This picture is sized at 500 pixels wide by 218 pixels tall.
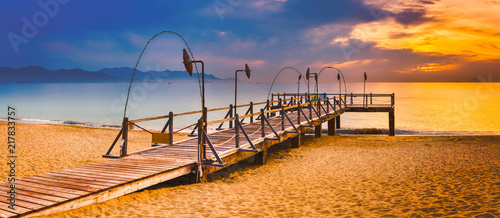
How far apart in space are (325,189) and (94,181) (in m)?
5.39

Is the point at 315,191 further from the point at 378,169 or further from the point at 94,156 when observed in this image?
the point at 94,156

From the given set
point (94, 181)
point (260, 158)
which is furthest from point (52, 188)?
point (260, 158)

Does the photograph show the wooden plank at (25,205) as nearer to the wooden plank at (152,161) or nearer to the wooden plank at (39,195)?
the wooden plank at (39,195)

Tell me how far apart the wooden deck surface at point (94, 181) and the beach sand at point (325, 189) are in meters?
0.21

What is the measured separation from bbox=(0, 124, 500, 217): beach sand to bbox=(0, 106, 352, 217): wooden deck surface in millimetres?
214

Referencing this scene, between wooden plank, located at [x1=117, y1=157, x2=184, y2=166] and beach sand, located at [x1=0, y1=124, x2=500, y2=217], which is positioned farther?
wooden plank, located at [x1=117, y1=157, x2=184, y2=166]

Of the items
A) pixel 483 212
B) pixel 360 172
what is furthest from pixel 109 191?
pixel 360 172

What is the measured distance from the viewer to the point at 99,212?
5840 millimetres

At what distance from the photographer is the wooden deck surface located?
5.44 meters

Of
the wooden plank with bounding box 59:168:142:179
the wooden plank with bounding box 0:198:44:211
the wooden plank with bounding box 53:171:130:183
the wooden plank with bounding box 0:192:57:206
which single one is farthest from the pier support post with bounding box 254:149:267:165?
the wooden plank with bounding box 0:198:44:211

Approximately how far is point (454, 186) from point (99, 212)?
818cm

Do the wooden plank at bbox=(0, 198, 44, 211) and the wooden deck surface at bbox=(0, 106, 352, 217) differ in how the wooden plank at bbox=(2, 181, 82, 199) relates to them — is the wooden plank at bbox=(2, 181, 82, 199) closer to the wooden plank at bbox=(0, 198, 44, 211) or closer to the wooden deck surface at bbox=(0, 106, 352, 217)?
the wooden deck surface at bbox=(0, 106, 352, 217)

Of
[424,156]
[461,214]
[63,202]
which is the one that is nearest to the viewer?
[63,202]

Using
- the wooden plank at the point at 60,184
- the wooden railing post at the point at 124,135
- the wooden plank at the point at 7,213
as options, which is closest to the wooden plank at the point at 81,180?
the wooden plank at the point at 60,184
